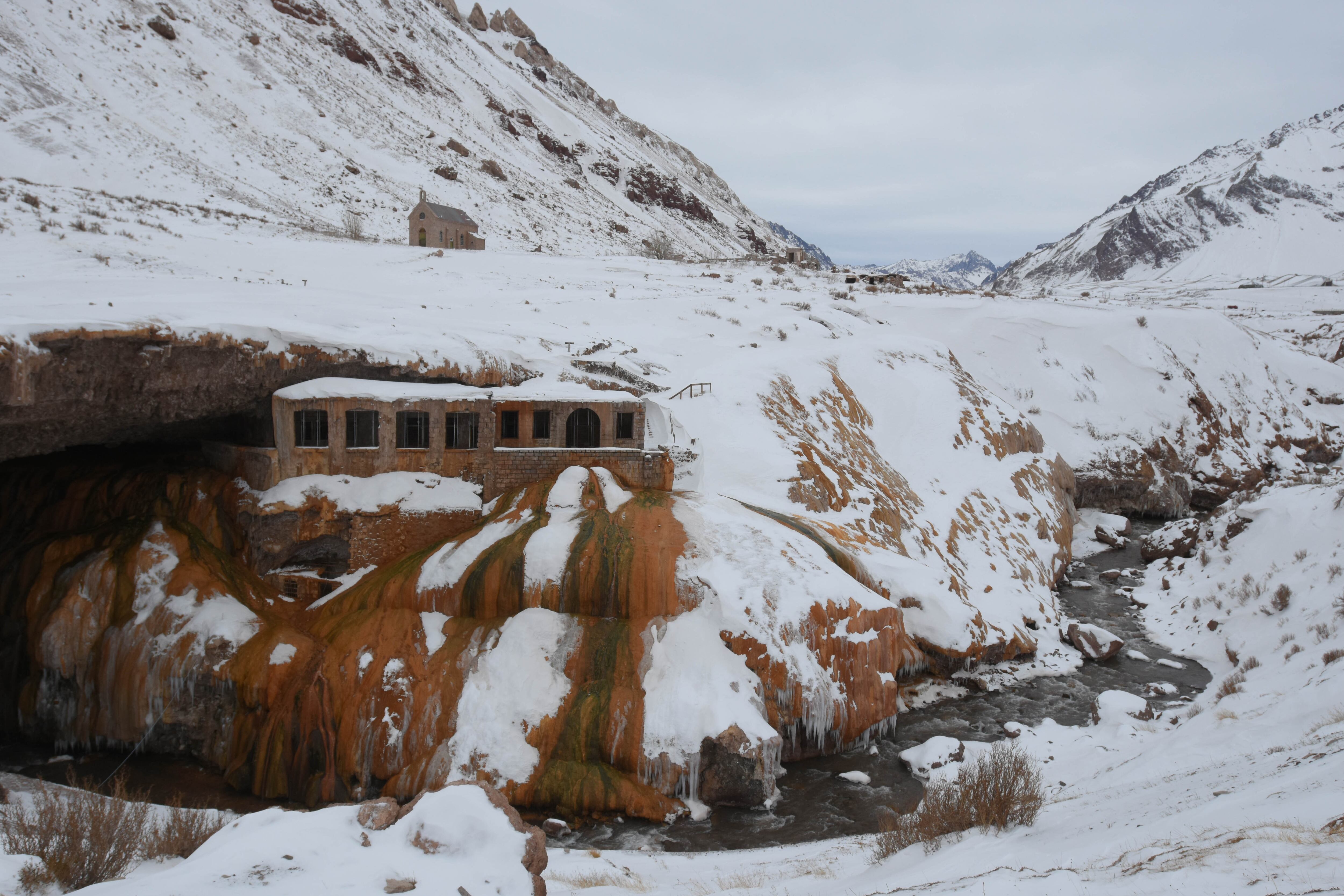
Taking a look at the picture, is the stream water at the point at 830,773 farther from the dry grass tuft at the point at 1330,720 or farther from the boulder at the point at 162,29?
the boulder at the point at 162,29

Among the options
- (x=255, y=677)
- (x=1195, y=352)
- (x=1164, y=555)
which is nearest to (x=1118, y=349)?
(x=1195, y=352)

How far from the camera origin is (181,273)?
26.8 meters

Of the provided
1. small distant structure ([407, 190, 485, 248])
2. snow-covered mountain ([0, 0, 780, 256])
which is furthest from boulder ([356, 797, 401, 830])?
snow-covered mountain ([0, 0, 780, 256])

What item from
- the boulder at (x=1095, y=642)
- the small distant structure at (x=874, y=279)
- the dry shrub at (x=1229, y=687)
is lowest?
the boulder at (x=1095, y=642)

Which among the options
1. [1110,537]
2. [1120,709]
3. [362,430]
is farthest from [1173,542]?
[362,430]

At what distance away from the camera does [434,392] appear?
2019cm

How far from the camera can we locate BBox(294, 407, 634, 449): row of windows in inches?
762

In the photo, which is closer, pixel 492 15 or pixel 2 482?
pixel 2 482

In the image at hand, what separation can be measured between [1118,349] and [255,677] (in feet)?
149

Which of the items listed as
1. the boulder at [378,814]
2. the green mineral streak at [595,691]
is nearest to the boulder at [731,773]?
the green mineral streak at [595,691]

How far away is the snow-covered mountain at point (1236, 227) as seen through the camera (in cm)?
11562

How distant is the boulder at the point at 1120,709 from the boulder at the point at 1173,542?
12.0m

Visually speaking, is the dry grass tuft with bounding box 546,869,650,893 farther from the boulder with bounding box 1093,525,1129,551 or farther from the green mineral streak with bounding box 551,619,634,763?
the boulder with bounding box 1093,525,1129,551

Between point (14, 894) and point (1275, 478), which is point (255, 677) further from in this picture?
point (1275, 478)
